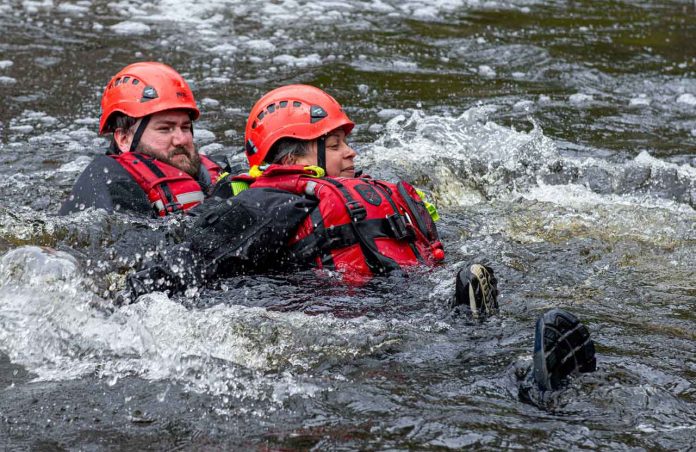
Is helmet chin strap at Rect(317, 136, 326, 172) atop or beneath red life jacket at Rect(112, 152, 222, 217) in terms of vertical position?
atop

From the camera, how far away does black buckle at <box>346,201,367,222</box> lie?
5320 millimetres

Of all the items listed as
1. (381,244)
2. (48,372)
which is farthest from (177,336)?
(381,244)

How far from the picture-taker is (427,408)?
3963 millimetres

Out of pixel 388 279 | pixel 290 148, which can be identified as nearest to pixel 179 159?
pixel 290 148

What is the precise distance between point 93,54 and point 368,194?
7443mm

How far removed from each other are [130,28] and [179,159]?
7.15m

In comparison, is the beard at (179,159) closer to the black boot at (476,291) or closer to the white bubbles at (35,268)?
the white bubbles at (35,268)

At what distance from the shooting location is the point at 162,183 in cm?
629

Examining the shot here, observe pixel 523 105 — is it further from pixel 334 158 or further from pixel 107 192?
pixel 107 192

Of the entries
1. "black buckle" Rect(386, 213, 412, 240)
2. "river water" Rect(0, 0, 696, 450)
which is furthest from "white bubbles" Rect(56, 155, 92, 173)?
"black buckle" Rect(386, 213, 412, 240)

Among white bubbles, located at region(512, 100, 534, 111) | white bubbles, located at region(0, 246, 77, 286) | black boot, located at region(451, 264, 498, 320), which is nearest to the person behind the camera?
black boot, located at region(451, 264, 498, 320)

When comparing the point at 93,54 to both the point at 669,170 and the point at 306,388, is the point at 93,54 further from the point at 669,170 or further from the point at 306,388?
the point at 306,388

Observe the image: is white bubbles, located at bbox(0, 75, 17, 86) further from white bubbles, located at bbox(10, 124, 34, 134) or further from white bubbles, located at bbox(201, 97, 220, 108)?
white bubbles, located at bbox(201, 97, 220, 108)

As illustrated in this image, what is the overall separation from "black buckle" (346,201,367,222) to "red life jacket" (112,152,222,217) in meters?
1.41
